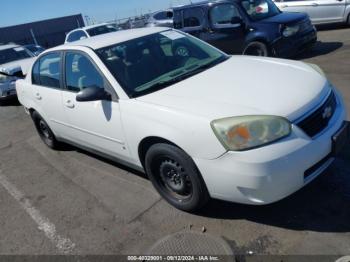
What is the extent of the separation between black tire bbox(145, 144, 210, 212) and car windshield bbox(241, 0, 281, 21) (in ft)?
20.9

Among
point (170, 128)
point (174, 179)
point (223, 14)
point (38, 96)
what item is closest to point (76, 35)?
point (223, 14)

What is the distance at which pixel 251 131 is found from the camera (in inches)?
106

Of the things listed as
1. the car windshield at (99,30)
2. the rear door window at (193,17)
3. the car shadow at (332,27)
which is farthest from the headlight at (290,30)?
the car windshield at (99,30)

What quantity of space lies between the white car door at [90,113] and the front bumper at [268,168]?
1.12 m

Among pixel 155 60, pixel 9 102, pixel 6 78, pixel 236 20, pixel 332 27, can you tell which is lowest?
pixel 332 27

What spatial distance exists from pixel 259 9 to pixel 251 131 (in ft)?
23.2

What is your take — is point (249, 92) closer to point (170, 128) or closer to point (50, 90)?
point (170, 128)

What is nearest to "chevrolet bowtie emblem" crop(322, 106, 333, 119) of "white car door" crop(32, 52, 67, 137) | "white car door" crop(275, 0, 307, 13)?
"white car door" crop(32, 52, 67, 137)

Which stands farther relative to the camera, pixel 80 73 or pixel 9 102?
pixel 9 102

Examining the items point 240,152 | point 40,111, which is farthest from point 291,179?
point 40,111

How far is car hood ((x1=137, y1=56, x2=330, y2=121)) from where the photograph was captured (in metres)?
2.85

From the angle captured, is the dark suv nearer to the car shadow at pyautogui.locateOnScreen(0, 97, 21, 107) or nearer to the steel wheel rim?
the car shadow at pyautogui.locateOnScreen(0, 97, 21, 107)

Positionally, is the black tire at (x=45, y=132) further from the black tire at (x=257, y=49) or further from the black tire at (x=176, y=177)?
the black tire at (x=257, y=49)

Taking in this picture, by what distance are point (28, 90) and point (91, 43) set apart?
5.64 ft
